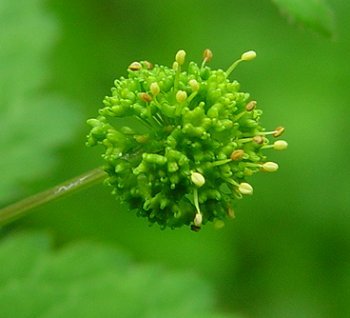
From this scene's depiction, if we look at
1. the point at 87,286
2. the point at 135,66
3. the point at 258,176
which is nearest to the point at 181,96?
the point at 135,66

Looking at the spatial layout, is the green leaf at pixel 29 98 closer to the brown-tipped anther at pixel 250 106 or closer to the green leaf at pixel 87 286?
the green leaf at pixel 87 286

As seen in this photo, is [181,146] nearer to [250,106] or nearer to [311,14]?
[250,106]

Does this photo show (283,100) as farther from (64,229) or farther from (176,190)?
(176,190)

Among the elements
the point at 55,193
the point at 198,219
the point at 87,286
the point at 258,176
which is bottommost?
the point at 258,176

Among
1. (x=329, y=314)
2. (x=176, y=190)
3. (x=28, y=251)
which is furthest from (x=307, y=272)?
(x=176, y=190)

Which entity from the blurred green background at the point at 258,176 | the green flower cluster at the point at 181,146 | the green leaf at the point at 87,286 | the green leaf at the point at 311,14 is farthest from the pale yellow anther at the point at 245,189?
the blurred green background at the point at 258,176

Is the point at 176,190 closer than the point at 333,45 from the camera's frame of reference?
Yes
